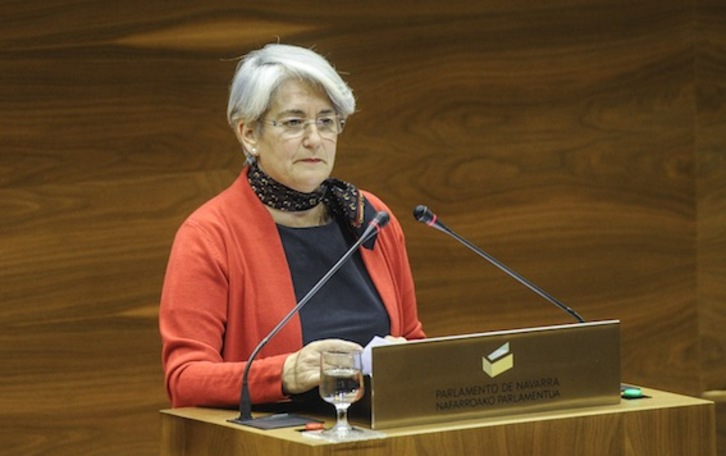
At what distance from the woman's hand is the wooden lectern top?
0.23ft

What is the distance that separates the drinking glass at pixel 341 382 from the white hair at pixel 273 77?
26.5 inches

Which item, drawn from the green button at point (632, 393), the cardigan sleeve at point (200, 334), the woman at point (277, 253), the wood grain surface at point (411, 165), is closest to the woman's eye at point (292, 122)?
the woman at point (277, 253)

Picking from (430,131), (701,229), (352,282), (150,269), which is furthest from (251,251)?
(701,229)

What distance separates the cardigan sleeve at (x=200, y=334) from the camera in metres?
2.41

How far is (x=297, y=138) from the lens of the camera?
269 cm

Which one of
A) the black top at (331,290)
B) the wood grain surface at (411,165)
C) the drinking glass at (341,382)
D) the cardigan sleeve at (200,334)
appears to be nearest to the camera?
the drinking glass at (341,382)

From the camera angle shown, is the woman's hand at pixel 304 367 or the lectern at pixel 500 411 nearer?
the lectern at pixel 500 411

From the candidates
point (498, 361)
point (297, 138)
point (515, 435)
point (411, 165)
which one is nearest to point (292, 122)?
point (297, 138)

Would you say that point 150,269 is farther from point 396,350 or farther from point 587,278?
point 396,350

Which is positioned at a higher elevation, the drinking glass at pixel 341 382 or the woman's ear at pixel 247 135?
the woman's ear at pixel 247 135

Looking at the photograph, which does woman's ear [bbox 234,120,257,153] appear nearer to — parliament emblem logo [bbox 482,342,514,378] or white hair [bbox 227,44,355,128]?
white hair [bbox 227,44,355,128]

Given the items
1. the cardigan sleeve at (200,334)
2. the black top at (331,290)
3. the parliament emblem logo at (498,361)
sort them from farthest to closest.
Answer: the black top at (331,290) → the cardigan sleeve at (200,334) → the parliament emblem logo at (498,361)

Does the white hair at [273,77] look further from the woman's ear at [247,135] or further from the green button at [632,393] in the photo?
the green button at [632,393]

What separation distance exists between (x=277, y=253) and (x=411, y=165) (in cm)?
124
